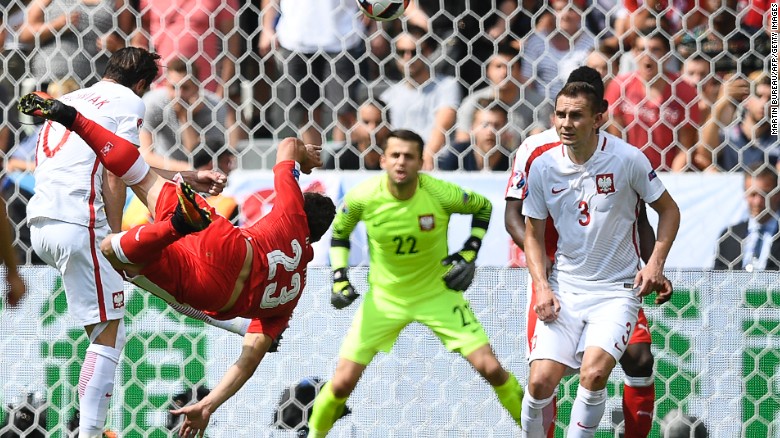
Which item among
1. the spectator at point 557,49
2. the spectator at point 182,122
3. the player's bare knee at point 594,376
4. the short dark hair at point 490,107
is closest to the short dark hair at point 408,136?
the short dark hair at point 490,107

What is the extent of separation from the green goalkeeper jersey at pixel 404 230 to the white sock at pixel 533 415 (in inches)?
39.3

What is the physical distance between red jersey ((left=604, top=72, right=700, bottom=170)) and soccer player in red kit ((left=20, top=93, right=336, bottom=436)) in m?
1.53

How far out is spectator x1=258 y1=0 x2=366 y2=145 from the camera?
18.9ft

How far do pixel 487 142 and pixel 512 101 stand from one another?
0.24 metres

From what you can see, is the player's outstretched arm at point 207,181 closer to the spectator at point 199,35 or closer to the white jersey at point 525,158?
the spectator at point 199,35

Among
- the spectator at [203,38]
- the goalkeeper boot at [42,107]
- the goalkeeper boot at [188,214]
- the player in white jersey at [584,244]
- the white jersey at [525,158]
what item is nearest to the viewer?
the goalkeeper boot at [188,214]

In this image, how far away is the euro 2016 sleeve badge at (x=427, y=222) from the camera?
18.4 feet

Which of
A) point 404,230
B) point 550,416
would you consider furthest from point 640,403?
point 404,230

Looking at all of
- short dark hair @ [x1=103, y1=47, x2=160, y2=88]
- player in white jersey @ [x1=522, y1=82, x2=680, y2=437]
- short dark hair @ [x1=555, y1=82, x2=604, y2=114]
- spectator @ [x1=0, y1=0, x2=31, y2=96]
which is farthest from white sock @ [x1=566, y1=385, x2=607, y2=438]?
spectator @ [x1=0, y1=0, x2=31, y2=96]

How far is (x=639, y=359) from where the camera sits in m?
4.86

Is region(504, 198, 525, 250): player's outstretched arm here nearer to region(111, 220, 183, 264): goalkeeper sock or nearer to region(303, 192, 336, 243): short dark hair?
region(303, 192, 336, 243): short dark hair

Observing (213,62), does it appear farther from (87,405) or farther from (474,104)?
(87,405)

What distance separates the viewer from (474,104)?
5727mm

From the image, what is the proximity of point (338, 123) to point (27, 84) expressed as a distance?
1540 mm
